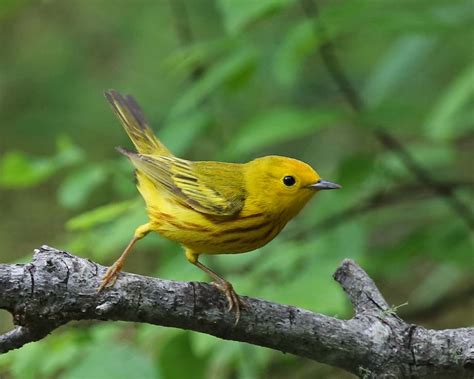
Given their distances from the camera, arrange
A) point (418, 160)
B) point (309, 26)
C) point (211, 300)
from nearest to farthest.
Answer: point (211, 300) < point (309, 26) < point (418, 160)

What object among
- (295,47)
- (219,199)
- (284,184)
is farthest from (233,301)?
(295,47)

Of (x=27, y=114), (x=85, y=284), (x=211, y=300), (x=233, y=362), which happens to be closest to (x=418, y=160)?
(x=233, y=362)

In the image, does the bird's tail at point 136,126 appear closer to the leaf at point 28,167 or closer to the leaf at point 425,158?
the leaf at point 28,167

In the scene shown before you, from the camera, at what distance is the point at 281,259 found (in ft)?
14.1

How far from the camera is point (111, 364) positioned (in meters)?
3.97

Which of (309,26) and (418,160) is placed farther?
(418,160)

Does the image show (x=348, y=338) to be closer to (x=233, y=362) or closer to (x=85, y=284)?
(x=85, y=284)

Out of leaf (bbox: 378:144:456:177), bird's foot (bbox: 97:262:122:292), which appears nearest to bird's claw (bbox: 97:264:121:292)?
bird's foot (bbox: 97:262:122:292)

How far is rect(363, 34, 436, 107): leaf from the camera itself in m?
4.89

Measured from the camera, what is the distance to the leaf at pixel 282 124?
4.21 m

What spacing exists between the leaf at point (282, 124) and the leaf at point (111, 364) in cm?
116

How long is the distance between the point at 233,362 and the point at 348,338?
195 centimetres

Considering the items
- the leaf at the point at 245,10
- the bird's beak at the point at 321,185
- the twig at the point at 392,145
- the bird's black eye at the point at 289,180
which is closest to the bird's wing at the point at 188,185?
the bird's black eye at the point at 289,180

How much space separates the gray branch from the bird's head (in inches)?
30.5
